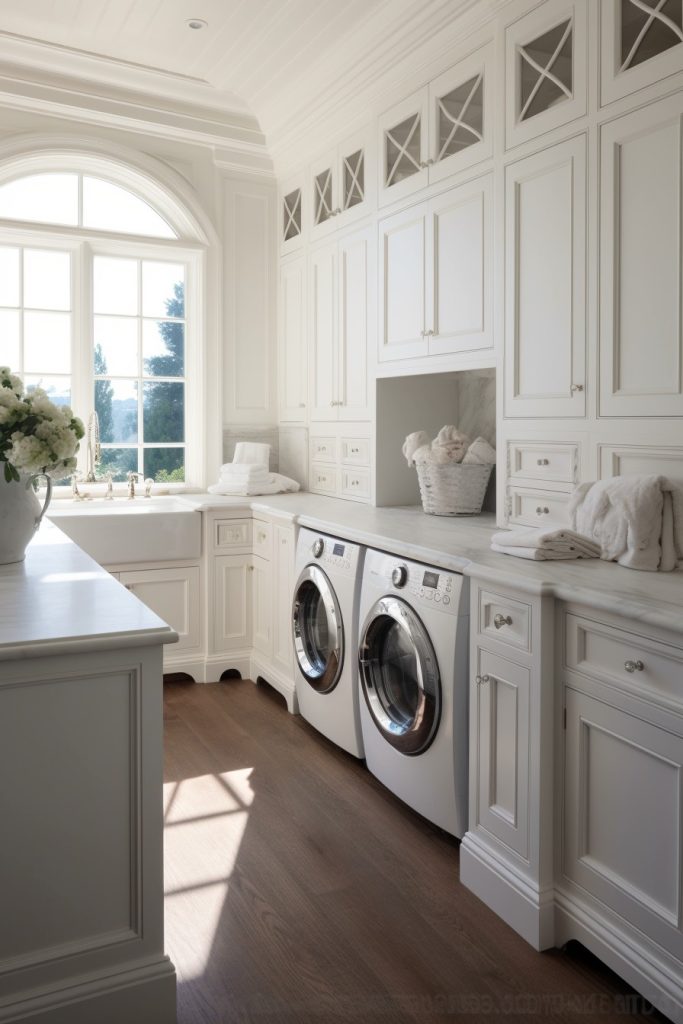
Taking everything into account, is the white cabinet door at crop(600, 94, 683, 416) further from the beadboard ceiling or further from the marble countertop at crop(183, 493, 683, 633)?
the beadboard ceiling

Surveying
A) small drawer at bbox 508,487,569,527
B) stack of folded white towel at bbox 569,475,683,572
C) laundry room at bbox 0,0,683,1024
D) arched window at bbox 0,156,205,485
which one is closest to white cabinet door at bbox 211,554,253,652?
laundry room at bbox 0,0,683,1024

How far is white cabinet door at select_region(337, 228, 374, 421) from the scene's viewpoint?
378 centimetres

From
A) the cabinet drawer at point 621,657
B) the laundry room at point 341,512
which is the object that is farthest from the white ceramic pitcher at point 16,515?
the cabinet drawer at point 621,657

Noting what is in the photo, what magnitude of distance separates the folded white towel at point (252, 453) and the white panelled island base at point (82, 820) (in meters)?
2.80

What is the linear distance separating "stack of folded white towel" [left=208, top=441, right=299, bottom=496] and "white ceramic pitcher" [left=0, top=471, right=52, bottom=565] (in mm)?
2075

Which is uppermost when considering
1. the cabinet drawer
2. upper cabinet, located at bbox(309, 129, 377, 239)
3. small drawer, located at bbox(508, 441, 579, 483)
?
upper cabinet, located at bbox(309, 129, 377, 239)

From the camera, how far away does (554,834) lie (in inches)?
78.7

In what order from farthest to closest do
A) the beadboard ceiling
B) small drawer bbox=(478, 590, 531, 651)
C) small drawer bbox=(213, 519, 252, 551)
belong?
small drawer bbox=(213, 519, 252, 551), the beadboard ceiling, small drawer bbox=(478, 590, 531, 651)

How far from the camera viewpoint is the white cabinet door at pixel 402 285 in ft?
10.9

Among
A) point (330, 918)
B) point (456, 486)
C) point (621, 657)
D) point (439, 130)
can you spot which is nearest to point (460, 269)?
point (439, 130)

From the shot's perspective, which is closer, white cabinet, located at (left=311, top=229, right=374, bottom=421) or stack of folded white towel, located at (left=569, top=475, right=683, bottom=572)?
stack of folded white towel, located at (left=569, top=475, right=683, bottom=572)

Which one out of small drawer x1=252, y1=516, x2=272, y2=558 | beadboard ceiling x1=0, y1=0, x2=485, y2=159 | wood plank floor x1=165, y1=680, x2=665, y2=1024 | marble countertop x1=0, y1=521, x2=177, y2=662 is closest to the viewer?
marble countertop x1=0, y1=521, x2=177, y2=662

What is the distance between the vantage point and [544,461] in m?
2.68

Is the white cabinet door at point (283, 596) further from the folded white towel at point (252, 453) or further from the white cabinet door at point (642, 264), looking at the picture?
the white cabinet door at point (642, 264)
